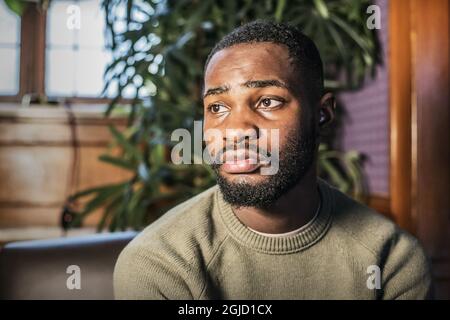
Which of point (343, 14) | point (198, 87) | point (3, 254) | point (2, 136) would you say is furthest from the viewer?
point (2, 136)

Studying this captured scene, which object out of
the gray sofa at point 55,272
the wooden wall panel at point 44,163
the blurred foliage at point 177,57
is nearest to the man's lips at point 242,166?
the gray sofa at point 55,272

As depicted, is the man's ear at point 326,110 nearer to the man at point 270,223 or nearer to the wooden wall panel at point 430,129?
the man at point 270,223

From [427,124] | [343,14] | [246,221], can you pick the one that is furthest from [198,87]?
[246,221]

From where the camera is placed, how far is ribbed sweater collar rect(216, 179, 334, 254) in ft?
1.89

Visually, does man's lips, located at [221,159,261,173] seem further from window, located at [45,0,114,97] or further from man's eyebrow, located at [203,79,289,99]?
window, located at [45,0,114,97]

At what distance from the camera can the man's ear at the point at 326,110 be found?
57 centimetres

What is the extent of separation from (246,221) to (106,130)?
203 centimetres

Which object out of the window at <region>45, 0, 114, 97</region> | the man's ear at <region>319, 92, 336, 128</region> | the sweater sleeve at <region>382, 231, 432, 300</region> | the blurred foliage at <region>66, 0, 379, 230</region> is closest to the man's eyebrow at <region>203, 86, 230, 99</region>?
the man's ear at <region>319, 92, 336, 128</region>

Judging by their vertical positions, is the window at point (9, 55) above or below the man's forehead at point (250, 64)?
above

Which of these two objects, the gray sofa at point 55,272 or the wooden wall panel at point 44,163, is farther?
the wooden wall panel at point 44,163

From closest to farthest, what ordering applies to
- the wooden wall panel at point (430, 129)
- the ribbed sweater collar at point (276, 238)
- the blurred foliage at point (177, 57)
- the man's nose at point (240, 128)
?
the man's nose at point (240, 128) → the ribbed sweater collar at point (276, 238) → the blurred foliage at point (177, 57) → the wooden wall panel at point (430, 129)
